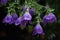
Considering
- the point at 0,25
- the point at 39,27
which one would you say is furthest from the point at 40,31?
the point at 0,25

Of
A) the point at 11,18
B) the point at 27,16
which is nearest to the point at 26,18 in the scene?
the point at 27,16

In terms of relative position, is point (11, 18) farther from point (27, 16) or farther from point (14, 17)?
point (27, 16)

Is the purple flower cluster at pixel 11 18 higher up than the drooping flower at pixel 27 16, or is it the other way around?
the drooping flower at pixel 27 16

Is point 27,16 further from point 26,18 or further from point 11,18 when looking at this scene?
point 11,18

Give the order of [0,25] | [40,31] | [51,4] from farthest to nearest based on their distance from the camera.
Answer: [51,4], [0,25], [40,31]

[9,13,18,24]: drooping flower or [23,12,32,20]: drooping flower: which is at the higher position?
[23,12,32,20]: drooping flower

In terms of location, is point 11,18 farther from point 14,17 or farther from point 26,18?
point 26,18

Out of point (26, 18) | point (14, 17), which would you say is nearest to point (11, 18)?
point (14, 17)

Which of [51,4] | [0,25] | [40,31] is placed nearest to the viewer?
[40,31]

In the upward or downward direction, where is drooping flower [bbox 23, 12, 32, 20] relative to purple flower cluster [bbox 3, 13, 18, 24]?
upward

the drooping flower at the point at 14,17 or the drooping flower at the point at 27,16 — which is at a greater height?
the drooping flower at the point at 27,16

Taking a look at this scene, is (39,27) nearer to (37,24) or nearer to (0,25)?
(37,24)
